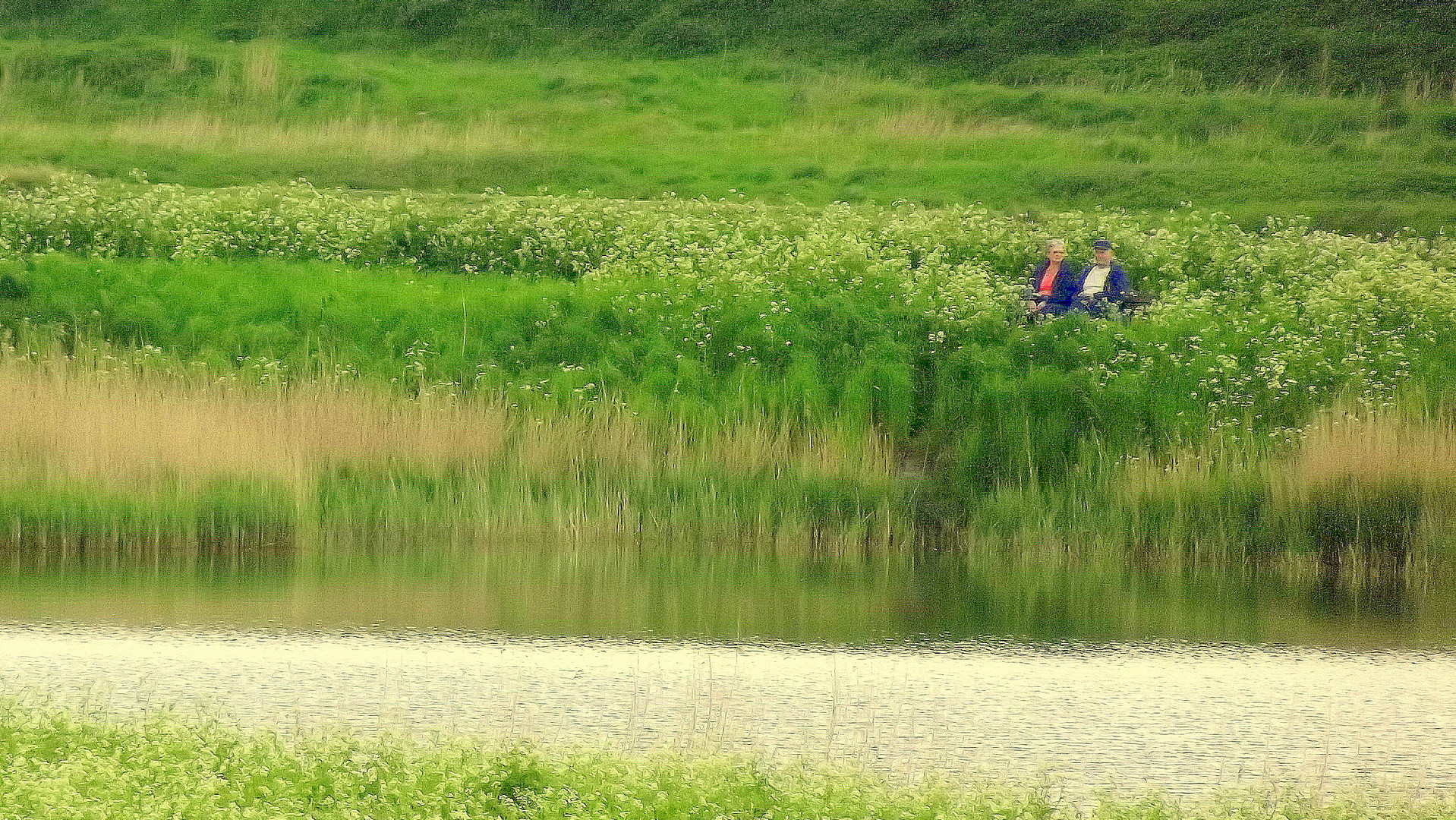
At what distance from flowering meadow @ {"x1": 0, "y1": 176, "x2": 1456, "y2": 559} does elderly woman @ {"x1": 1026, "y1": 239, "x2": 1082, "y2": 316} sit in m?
0.26

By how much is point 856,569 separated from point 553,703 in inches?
213

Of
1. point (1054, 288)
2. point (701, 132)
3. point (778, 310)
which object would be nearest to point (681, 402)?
point (778, 310)

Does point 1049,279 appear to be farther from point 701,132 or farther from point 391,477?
point 701,132

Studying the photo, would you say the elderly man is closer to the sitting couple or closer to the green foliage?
the sitting couple

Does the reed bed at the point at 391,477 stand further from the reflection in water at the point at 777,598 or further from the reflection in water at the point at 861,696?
the reflection in water at the point at 861,696

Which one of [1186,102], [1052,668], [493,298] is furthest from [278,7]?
[1052,668]

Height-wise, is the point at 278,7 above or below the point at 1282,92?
above

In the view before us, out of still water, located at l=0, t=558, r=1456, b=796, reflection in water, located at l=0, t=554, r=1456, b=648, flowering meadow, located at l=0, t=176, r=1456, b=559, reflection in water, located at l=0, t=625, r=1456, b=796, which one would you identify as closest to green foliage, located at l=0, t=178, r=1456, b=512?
flowering meadow, located at l=0, t=176, r=1456, b=559

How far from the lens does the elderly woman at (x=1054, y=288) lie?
63.9 feet

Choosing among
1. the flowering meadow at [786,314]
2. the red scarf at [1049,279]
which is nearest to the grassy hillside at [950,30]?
the flowering meadow at [786,314]

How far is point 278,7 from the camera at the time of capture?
5328 centimetres

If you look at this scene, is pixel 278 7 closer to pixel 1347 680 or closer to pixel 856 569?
pixel 856 569

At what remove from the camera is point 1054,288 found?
1975 cm

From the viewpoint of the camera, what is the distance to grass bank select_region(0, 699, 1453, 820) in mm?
6426
